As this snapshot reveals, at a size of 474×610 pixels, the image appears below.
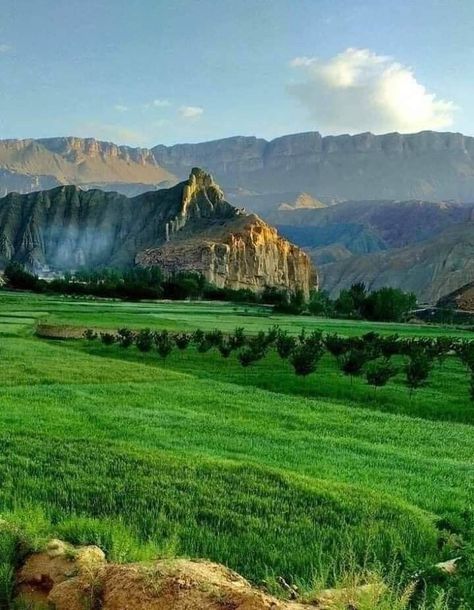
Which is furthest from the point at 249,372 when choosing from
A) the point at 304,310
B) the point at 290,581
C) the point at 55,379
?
the point at 304,310

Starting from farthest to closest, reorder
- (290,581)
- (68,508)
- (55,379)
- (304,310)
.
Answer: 1. (304,310)
2. (55,379)
3. (68,508)
4. (290,581)

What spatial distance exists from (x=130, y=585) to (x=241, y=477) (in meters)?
4.82

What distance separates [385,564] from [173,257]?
537ft

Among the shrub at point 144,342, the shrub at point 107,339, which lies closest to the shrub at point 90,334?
the shrub at point 107,339

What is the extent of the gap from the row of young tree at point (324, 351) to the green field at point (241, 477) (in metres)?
4.67

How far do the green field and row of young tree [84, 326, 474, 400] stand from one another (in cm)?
467

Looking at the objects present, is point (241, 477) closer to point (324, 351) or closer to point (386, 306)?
point (324, 351)

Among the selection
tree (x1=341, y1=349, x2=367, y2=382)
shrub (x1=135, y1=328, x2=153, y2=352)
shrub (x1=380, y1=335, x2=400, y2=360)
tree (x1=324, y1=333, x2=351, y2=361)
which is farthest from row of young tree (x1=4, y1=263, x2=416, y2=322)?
tree (x1=341, y1=349, x2=367, y2=382)

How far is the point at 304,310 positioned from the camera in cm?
9831

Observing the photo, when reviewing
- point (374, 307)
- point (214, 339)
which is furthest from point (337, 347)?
point (374, 307)

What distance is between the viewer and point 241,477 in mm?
10297

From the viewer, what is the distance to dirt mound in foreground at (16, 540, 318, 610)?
5.24m

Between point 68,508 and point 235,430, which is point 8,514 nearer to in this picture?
point 68,508

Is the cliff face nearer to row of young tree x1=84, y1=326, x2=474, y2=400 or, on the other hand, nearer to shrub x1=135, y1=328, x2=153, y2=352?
row of young tree x1=84, y1=326, x2=474, y2=400
